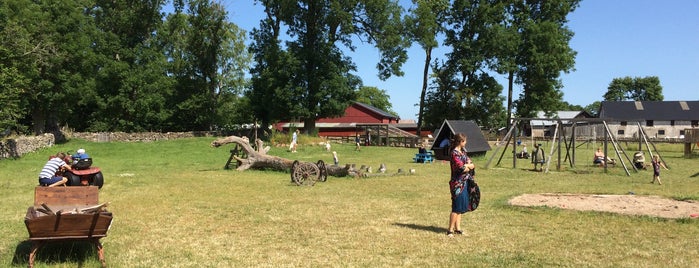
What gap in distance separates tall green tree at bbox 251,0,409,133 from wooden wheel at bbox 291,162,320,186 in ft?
87.2

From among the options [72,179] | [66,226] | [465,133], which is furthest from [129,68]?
[66,226]

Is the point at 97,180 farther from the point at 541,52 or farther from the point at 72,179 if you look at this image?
the point at 541,52

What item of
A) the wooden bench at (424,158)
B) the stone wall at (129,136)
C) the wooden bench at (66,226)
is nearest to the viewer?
the wooden bench at (66,226)

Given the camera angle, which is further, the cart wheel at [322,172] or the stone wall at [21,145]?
the stone wall at [21,145]

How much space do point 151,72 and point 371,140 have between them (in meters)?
21.1

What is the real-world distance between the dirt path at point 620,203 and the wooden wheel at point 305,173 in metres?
6.66

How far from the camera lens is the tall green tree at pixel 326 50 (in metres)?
43.8

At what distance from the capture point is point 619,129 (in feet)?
251

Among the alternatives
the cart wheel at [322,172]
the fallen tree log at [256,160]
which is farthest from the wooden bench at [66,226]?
the fallen tree log at [256,160]

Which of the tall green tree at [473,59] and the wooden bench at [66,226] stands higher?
the tall green tree at [473,59]

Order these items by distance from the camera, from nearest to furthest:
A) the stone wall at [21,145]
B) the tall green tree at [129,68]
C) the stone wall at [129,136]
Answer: the stone wall at [21,145] → the stone wall at [129,136] → the tall green tree at [129,68]

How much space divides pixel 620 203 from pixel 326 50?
35.0m

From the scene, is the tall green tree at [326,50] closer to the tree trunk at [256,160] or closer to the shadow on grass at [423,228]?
the tree trunk at [256,160]

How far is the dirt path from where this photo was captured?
10805 mm
